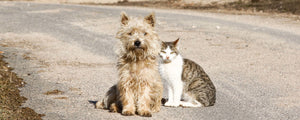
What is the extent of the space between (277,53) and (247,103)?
245 inches

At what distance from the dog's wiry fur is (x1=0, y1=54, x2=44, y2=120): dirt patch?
4.20 feet

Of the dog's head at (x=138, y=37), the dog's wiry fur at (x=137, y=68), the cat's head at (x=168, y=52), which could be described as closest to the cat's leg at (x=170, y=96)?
the cat's head at (x=168, y=52)

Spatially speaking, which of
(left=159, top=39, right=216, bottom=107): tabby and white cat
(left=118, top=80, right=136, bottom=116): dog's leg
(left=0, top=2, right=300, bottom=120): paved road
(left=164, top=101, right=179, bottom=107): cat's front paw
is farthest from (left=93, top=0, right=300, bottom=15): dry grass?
(left=118, top=80, right=136, bottom=116): dog's leg

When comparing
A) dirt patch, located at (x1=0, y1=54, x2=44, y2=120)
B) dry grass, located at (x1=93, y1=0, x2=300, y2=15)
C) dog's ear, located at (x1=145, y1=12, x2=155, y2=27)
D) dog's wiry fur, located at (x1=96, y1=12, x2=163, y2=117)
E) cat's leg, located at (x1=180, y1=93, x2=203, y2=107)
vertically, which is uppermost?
dog's ear, located at (x1=145, y1=12, x2=155, y2=27)

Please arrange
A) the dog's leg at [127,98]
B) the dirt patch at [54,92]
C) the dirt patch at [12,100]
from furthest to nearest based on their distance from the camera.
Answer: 1. the dirt patch at [54,92]
2. the dog's leg at [127,98]
3. the dirt patch at [12,100]

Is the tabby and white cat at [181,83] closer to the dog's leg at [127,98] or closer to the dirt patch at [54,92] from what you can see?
the dog's leg at [127,98]

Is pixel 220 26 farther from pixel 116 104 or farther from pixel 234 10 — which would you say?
pixel 116 104

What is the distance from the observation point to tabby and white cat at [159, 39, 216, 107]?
8070 mm

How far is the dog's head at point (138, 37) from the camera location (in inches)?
267

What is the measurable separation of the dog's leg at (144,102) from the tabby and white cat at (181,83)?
1009 mm

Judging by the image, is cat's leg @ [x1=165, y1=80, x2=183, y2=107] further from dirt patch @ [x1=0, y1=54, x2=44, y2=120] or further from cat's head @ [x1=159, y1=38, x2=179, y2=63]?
dirt patch @ [x1=0, y1=54, x2=44, y2=120]

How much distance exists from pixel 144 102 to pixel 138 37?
1.00 metres

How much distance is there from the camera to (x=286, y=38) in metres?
17.4

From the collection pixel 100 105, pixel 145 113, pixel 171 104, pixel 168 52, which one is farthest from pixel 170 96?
pixel 100 105
